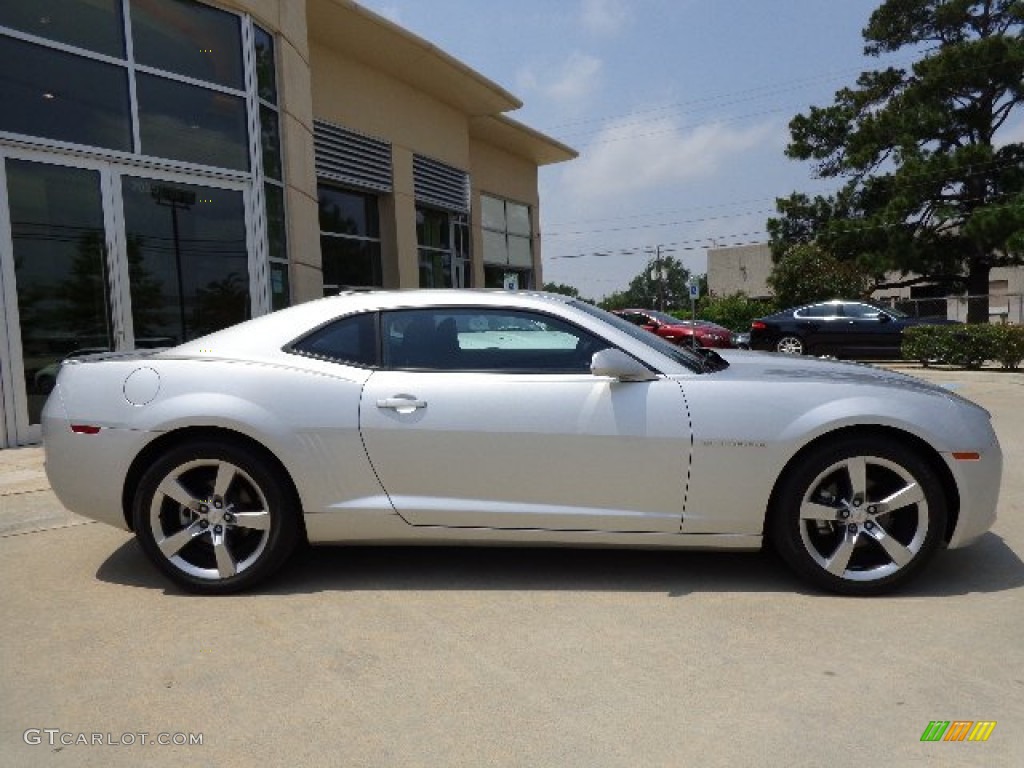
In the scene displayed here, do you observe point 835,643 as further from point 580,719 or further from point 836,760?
point 580,719

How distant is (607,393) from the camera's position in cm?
326

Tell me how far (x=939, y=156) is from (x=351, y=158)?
23.2 metres

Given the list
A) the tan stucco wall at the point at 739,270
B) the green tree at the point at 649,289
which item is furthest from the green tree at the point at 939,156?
the green tree at the point at 649,289

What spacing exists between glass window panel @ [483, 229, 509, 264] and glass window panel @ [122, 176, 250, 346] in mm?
11827

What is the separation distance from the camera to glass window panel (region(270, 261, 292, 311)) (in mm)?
9805

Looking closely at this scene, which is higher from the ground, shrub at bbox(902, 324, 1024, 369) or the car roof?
the car roof

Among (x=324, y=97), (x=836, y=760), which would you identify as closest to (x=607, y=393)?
(x=836, y=760)

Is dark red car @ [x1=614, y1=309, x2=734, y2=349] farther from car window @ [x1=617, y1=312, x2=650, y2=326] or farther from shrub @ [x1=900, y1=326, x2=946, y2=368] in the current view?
shrub @ [x1=900, y1=326, x2=946, y2=368]

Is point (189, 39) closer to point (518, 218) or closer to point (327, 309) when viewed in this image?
point (327, 309)

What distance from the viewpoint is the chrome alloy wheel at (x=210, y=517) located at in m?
3.38

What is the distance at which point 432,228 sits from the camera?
1753 cm

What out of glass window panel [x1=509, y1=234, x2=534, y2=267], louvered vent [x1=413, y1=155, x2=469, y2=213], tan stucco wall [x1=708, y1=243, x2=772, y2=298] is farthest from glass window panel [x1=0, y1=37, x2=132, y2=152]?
tan stucco wall [x1=708, y1=243, x2=772, y2=298]

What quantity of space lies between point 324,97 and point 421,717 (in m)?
13.2

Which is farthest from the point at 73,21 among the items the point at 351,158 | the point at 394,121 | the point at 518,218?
the point at 518,218
